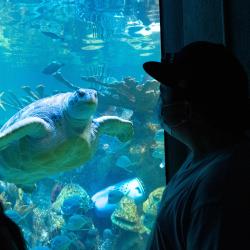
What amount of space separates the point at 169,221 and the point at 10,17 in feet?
60.6

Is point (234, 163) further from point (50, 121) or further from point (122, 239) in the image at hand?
point (122, 239)

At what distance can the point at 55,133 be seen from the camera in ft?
15.4

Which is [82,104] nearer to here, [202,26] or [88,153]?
Answer: [88,153]

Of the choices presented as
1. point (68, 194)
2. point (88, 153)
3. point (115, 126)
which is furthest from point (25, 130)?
point (68, 194)

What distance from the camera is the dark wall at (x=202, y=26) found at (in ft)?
5.54

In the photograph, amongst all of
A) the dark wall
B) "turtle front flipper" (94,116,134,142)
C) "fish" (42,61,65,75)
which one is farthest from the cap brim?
"fish" (42,61,65,75)

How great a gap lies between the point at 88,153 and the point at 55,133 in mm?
616

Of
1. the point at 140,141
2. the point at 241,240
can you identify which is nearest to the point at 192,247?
the point at 241,240

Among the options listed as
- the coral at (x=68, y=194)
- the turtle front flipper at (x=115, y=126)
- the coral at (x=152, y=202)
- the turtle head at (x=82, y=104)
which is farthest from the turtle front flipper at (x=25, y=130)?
the coral at (x=68, y=194)

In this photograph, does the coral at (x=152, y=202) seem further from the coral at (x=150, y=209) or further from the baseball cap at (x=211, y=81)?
the baseball cap at (x=211, y=81)

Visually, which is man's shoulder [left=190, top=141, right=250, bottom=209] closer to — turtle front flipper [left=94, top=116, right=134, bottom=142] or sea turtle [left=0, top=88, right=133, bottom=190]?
sea turtle [left=0, top=88, right=133, bottom=190]

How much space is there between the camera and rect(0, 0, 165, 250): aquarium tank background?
15.7ft

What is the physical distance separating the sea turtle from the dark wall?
2103 millimetres

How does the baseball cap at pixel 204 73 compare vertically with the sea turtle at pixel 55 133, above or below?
above
